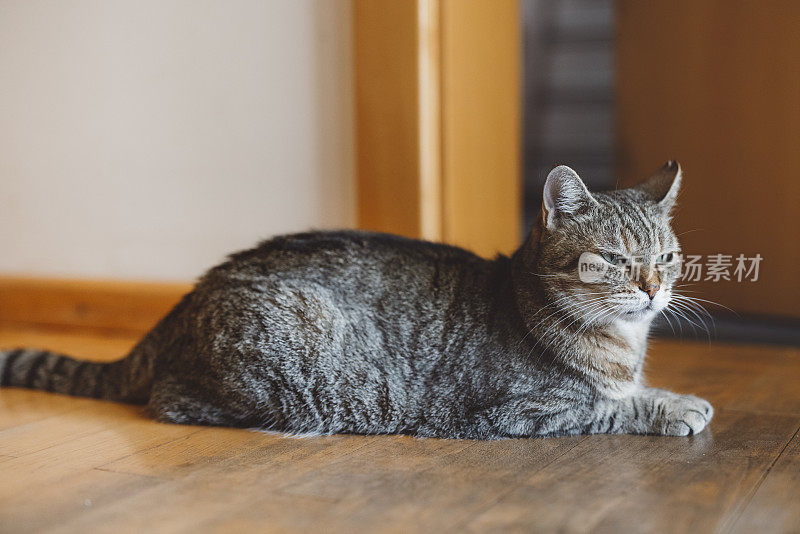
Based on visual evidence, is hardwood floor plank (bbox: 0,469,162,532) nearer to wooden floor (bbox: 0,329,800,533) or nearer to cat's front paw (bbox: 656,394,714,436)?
wooden floor (bbox: 0,329,800,533)

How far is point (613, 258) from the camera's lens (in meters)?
1.62

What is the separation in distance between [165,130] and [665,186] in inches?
64.1

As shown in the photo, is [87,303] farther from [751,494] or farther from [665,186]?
[751,494]

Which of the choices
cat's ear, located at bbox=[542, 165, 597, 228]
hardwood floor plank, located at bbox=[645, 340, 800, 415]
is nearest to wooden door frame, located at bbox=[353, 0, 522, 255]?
hardwood floor plank, located at bbox=[645, 340, 800, 415]

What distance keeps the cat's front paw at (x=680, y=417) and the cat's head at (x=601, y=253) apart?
187mm

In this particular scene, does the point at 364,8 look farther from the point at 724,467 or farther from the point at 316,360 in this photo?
the point at 724,467

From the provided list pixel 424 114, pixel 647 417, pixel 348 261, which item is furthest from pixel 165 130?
pixel 647 417

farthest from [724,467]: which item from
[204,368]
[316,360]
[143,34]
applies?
[143,34]

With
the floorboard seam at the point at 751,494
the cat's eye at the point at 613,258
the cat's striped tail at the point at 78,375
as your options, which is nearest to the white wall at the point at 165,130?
the cat's striped tail at the point at 78,375

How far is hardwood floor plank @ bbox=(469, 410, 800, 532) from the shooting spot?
1217 mm

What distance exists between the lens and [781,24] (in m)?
2.69

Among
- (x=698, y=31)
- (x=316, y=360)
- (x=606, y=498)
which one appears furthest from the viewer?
(x=698, y=31)

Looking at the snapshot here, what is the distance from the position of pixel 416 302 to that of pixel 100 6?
167cm

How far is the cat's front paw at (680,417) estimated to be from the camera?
164 centimetres
